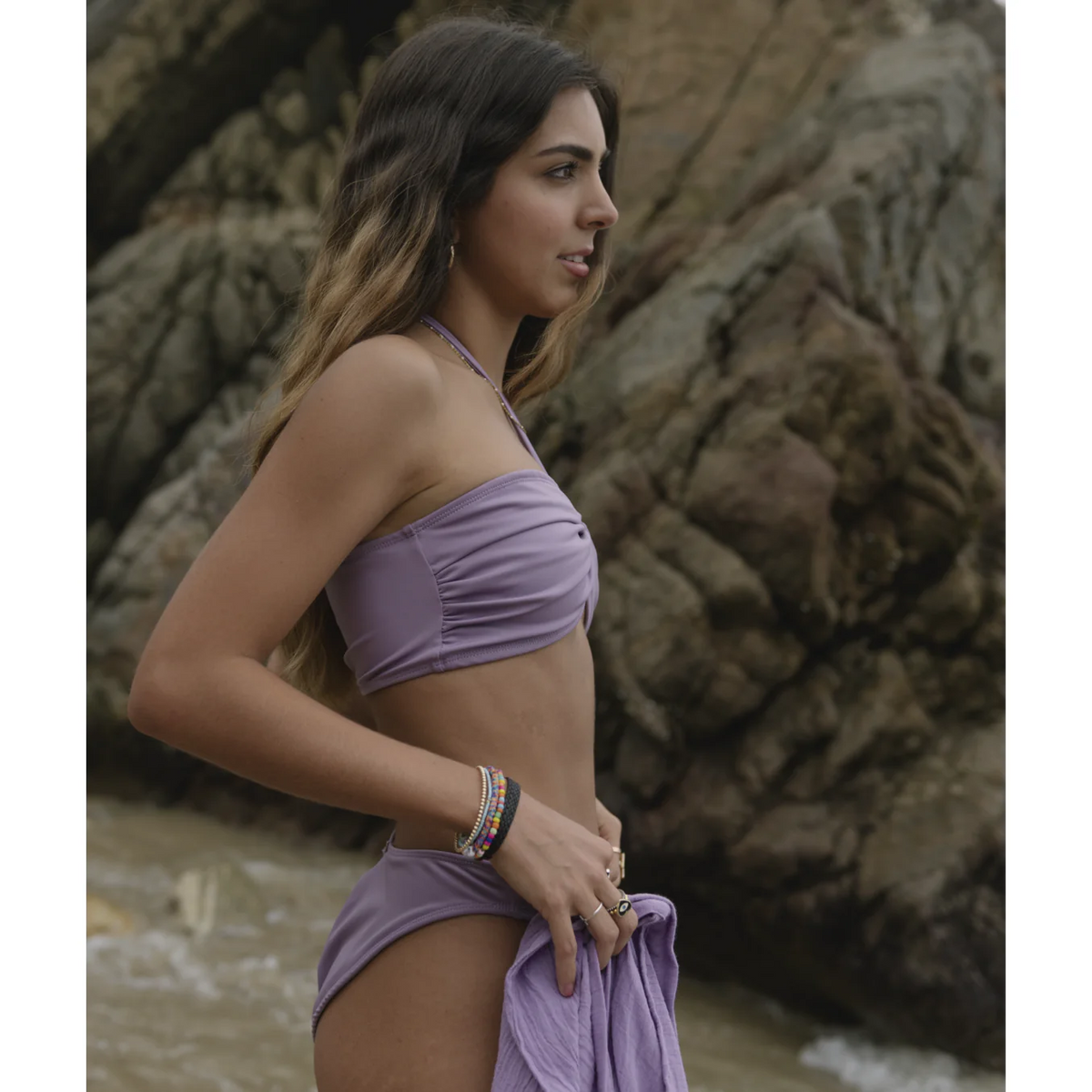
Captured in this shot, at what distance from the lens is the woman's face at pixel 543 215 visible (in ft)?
4.97

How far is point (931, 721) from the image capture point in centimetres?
459

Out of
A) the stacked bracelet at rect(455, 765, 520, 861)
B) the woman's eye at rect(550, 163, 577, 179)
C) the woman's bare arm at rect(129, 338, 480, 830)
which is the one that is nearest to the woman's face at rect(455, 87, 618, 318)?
the woman's eye at rect(550, 163, 577, 179)

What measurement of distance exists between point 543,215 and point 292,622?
0.57 meters

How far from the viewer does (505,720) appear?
140 centimetres

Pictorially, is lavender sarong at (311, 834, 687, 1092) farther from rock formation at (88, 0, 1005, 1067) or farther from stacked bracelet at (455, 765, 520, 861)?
rock formation at (88, 0, 1005, 1067)

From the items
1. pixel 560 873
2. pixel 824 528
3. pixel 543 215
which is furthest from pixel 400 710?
pixel 824 528

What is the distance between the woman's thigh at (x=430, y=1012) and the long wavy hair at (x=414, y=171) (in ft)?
1.45

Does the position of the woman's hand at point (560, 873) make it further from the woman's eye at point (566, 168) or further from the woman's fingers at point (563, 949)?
the woman's eye at point (566, 168)

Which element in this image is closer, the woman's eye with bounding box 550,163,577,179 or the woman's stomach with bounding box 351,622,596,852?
the woman's stomach with bounding box 351,622,596,852

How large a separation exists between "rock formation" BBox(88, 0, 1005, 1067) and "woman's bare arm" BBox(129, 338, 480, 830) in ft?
8.58

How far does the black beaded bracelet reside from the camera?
4.26 feet

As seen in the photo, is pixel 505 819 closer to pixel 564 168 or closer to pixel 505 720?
pixel 505 720

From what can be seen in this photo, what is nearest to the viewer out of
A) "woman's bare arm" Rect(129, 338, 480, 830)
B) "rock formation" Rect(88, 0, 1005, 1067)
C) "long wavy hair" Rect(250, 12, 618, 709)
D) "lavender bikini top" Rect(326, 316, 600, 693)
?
"woman's bare arm" Rect(129, 338, 480, 830)

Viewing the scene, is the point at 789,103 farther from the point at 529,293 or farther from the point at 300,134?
the point at 529,293
